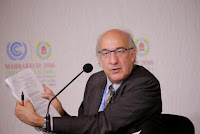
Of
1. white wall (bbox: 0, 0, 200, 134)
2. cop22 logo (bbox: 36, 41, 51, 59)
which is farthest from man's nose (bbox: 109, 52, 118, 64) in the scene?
cop22 logo (bbox: 36, 41, 51, 59)

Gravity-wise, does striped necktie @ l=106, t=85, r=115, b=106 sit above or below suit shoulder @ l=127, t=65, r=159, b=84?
below

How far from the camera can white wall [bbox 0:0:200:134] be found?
346cm

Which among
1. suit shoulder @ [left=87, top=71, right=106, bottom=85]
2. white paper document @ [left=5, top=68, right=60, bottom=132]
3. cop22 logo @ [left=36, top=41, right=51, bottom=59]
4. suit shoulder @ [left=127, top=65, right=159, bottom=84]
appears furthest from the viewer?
cop22 logo @ [left=36, top=41, right=51, bottom=59]

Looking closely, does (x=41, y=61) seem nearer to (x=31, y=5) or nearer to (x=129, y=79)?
(x=31, y=5)

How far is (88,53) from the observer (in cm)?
353

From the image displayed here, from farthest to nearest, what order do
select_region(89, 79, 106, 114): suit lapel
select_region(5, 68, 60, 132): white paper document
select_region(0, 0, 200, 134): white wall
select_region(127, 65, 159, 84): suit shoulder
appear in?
select_region(0, 0, 200, 134): white wall
select_region(89, 79, 106, 114): suit lapel
select_region(127, 65, 159, 84): suit shoulder
select_region(5, 68, 60, 132): white paper document

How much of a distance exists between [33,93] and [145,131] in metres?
0.82

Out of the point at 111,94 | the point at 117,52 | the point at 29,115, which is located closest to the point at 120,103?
the point at 111,94

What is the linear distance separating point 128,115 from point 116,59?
0.42 m

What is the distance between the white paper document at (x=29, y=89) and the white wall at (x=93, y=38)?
1.81m

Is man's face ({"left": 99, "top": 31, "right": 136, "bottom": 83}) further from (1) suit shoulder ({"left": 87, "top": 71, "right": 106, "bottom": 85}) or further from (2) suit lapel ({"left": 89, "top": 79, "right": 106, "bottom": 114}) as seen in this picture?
(1) suit shoulder ({"left": 87, "top": 71, "right": 106, "bottom": 85})

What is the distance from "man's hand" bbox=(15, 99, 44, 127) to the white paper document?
58 mm

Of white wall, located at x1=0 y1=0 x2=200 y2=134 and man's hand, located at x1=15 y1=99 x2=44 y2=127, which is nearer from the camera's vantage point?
man's hand, located at x1=15 y1=99 x2=44 y2=127

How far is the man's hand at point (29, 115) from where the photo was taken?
157cm
